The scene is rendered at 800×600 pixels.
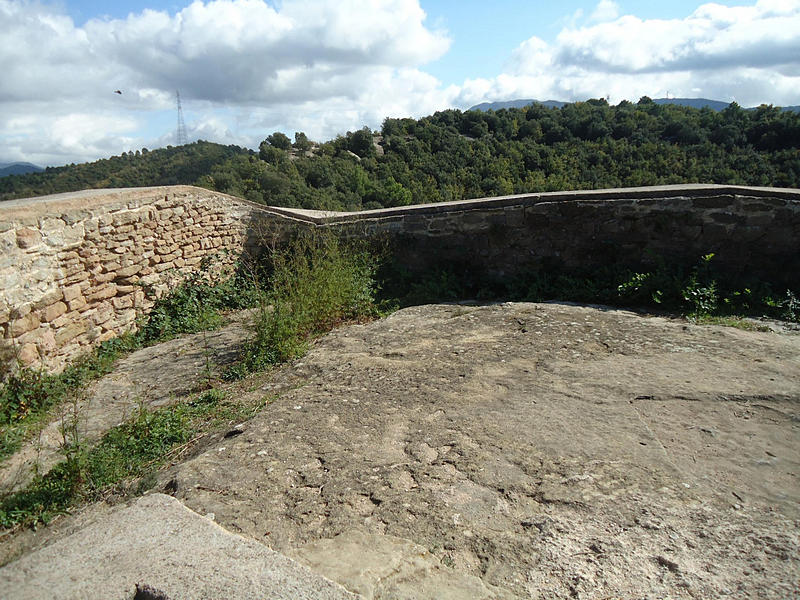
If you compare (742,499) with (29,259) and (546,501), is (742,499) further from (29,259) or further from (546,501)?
(29,259)

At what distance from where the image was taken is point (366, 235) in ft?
20.5

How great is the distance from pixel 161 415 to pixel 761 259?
5204 mm

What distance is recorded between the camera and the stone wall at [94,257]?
4172mm

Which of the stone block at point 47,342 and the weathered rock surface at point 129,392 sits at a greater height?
the stone block at point 47,342

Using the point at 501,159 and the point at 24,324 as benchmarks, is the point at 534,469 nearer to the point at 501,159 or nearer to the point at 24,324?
the point at 24,324

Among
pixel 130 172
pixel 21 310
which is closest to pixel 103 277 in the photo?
pixel 21 310

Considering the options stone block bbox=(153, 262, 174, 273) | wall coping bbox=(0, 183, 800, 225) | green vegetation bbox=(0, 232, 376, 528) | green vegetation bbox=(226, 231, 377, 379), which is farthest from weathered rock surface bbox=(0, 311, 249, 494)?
wall coping bbox=(0, 183, 800, 225)

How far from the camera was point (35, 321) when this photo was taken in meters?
4.29

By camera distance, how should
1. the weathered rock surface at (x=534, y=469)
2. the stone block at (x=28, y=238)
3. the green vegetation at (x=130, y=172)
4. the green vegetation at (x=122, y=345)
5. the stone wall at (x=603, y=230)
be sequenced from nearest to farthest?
the weathered rock surface at (x=534, y=469) → the green vegetation at (x=122, y=345) → the stone block at (x=28, y=238) → the stone wall at (x=603, y=230) → the green vegetation at (x=130, y=172)

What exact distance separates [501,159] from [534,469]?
63.3 ft

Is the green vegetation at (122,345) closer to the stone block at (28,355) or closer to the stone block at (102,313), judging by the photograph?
the stone block at (28,355)

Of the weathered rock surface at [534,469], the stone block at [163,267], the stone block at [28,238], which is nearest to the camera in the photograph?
the weathered rock surface at [534,469]

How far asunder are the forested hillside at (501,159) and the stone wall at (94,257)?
856cm

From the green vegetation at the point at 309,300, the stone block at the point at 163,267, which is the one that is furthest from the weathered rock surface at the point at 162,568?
the stone block at the point at 163,267
